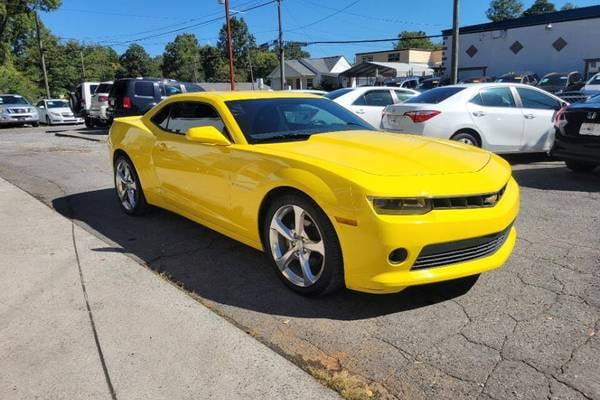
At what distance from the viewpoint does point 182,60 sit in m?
114

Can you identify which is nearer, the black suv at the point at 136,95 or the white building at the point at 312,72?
the black suv at the point at 136,95

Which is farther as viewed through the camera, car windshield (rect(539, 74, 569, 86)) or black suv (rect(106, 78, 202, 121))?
car windshield (rect(539, 74, 569, 86))

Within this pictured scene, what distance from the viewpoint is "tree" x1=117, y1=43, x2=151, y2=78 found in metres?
115

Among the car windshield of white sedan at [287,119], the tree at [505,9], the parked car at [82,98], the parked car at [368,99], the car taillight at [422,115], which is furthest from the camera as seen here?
the tree at [505,9]

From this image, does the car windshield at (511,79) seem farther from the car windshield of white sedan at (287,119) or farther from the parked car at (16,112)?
the parked car at (16,112)

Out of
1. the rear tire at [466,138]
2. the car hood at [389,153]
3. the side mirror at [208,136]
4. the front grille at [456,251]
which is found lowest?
the front grille at [456,251]

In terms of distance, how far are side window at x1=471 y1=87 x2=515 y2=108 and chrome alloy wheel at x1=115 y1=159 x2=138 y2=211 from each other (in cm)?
548

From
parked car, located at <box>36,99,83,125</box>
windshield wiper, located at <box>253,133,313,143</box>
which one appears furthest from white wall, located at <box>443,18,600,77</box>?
windshield wiper, located at <box>253,133,313,143</box>

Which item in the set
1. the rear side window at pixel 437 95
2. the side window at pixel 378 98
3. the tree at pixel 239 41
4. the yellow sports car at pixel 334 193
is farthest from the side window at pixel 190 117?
the tree at pixel 239 41

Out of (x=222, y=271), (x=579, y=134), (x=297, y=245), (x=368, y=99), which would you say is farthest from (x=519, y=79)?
(x=297, y=245)

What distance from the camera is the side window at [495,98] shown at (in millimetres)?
8164

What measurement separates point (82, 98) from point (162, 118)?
19.7 m

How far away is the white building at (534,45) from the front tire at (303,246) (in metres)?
31.8

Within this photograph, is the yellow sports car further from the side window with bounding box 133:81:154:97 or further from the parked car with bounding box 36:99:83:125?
the parked car with bounding box 36:99:83:125
